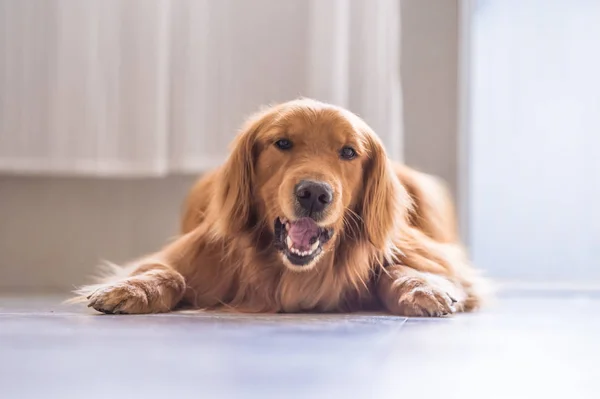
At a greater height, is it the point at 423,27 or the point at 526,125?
the point at 423,27

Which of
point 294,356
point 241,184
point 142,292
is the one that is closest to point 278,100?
point 241,184

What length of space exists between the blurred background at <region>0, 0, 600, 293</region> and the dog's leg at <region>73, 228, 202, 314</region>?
2.84ft

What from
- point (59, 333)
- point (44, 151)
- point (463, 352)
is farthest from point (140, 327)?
point (44, 151)

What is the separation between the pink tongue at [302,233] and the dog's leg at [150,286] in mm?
338

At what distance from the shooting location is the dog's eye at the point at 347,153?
1.91m

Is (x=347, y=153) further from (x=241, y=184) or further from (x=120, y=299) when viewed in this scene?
(x=120, y=299)

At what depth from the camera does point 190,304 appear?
2.04 meters

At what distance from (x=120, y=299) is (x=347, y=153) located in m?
0.64

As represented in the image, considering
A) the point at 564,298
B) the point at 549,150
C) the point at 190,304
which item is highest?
the point at 549,150

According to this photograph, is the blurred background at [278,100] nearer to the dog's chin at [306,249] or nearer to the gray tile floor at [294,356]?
the dog's chin at [306,249]

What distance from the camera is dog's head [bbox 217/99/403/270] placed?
1.79m

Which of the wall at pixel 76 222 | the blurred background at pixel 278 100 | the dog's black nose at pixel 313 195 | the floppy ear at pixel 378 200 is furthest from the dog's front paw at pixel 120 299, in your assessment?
the wall at pixel 76 222

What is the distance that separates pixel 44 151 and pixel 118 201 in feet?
1.16

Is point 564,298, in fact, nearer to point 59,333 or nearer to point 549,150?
point 549,150
